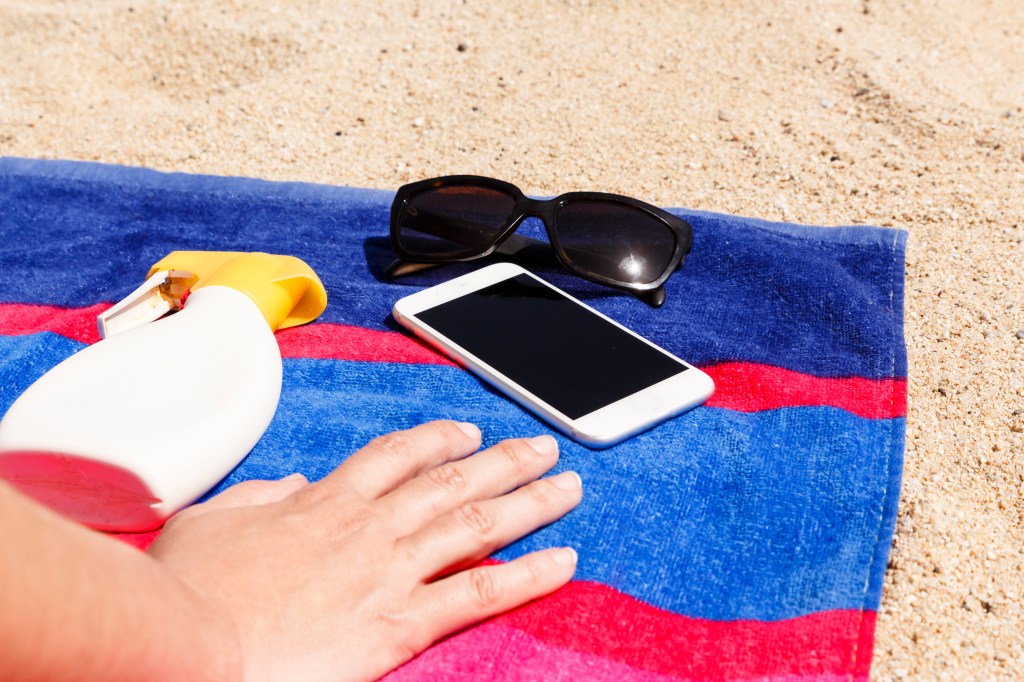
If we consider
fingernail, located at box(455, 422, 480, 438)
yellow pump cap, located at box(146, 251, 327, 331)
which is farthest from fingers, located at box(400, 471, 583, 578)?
yellow pump cap, located at box(146, 251, 327, 331)

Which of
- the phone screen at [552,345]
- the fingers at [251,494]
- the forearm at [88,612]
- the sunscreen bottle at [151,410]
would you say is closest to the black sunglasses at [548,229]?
the phone screen at [552,345]

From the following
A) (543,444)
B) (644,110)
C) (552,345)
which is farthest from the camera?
(644,110)

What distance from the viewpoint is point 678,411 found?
1.25 meters

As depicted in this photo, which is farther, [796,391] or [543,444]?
Result: [796,391]

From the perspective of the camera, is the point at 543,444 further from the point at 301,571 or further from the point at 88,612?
the point at 88,612

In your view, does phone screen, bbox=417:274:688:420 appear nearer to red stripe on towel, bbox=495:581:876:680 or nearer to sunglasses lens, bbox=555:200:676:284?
sunglasses lens, bbox=555:200:676:284

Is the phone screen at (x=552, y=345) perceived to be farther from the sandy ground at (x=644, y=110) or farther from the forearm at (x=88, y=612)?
the forearm at (x=88, y=612)

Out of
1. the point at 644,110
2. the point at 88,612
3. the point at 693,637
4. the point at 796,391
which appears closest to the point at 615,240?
the point at 796,391

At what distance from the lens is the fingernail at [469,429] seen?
44.8 inches

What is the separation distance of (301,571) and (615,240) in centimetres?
87

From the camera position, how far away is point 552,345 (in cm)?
134

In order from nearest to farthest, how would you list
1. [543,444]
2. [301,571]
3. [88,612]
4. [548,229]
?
[88,612] → [301,571] → [543,444] → [548,229]

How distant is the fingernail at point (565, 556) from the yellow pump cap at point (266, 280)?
569mm

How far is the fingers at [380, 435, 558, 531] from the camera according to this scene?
986mm
